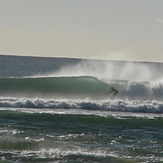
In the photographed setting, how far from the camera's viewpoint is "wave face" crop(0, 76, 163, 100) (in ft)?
142

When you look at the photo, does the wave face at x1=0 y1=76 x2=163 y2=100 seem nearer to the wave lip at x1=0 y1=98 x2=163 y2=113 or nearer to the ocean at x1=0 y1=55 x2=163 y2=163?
the ocean at x1=0 y1=55 x2=163 y2=163

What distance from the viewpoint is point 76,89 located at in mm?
46406

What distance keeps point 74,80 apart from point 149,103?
652 inches

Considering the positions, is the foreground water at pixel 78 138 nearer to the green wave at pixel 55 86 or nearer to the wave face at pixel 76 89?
the wave face at pixel 76 89

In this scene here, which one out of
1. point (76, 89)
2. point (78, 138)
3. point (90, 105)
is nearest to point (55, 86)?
point (76, 89)

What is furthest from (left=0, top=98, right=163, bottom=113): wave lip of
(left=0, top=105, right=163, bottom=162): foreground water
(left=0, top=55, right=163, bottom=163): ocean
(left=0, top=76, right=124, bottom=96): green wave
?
(left=0, top=76, right=124, bottom=96): green wave

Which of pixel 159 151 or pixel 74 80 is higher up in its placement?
pixel 74 80

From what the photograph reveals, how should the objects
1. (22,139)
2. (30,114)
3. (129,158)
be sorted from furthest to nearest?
(30,114) < (22,139) < (129,158)

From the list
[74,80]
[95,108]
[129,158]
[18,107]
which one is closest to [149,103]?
[95,108]

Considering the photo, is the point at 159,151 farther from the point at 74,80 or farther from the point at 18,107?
the point at 74,80

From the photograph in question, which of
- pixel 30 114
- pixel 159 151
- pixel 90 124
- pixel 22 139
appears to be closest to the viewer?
pixel 159 151

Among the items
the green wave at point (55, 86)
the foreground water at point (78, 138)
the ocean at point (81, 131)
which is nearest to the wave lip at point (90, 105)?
the ocean at point (81, 131)

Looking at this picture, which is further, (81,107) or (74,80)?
(74,80)

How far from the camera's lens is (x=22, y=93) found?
4388cm
